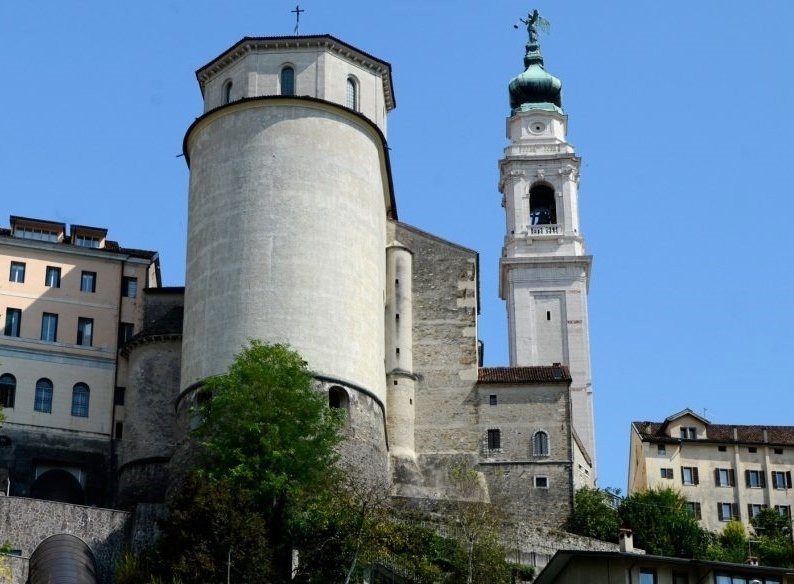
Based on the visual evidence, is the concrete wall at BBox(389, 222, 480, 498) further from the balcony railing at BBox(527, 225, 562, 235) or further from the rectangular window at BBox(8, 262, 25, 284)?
the balcony railing at BBox(527, 225, 562, 235)

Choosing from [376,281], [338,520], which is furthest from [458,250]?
[338,520]

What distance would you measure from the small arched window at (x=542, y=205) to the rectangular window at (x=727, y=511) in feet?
106

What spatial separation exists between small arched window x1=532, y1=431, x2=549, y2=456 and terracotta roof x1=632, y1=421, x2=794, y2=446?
1085cm

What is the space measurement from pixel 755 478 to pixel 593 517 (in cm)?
1577

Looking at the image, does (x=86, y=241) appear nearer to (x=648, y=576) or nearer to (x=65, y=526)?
(x=65, y=526)

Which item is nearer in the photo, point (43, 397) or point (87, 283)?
point (43, 397)

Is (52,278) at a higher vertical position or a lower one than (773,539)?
higher

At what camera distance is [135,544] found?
64.1m

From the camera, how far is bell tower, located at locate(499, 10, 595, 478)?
105 meters

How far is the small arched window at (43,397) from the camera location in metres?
76.9

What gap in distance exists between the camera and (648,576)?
168 ft

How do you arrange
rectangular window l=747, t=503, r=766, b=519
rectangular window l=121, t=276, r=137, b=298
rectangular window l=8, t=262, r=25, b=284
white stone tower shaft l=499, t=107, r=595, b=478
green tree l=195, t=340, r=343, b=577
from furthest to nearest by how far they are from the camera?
white stone tower shaft l=499, t=107, r=595, b=478 < rectangular window l=747, t=503, r=766, b=519 < rectangular window l=121, t=276, r=137, b=298 < rectangular window l=8, t=262, r=25, b=284 < green tree l=195, t=340, r=343, b=577

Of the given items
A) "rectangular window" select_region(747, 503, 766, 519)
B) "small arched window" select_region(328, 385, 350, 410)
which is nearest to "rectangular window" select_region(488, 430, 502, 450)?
"small arched window" select_region(328, 385, 350, 410)

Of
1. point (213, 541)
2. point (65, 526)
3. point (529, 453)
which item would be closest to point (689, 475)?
point (529, 453)
